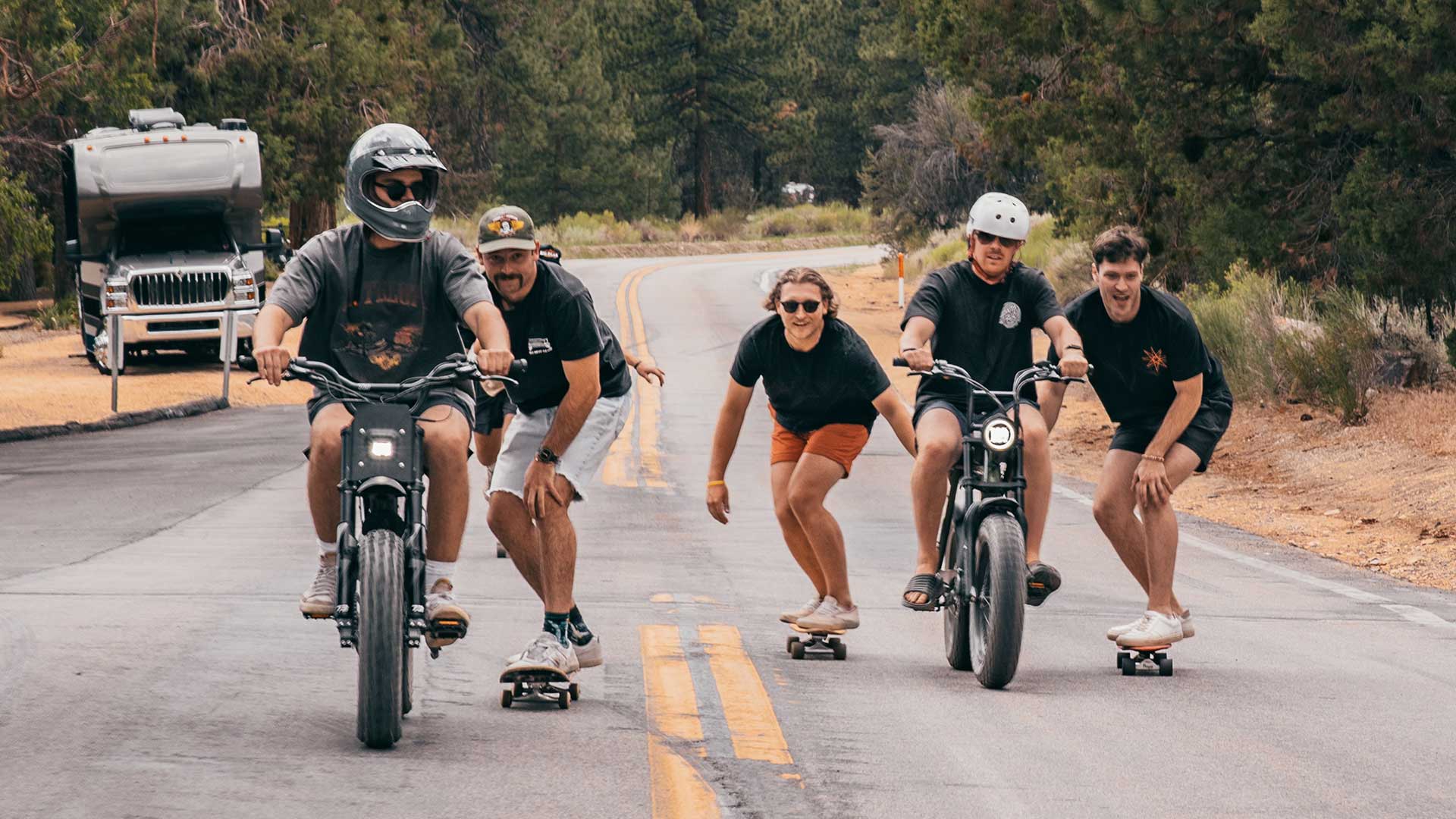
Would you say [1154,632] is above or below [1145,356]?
below

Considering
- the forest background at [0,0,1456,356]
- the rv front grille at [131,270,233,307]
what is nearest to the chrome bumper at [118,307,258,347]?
the rv front grille at [131,270,233,307]

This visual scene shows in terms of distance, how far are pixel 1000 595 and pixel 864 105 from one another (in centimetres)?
7107

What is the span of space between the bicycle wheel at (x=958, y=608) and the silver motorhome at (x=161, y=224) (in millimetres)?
19638

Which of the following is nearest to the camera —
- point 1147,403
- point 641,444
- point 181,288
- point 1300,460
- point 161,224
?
point 1147,403

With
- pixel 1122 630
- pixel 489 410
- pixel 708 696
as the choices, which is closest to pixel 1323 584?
pixel 1122 630

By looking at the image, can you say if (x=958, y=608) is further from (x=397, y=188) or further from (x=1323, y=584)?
(x=1323, y=584)

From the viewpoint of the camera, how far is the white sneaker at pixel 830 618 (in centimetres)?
822

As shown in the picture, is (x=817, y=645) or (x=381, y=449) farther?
(x=817, y=645)

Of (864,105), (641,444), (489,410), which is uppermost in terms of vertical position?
(864,105)

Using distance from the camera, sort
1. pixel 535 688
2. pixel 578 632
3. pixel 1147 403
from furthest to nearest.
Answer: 1. pixel 1147 403
2. pixel 578 632
3. pixel 535 688

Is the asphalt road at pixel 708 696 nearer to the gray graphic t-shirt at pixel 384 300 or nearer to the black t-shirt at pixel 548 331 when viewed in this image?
the black t-shirt at pixel 548 331

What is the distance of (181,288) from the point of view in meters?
26.9

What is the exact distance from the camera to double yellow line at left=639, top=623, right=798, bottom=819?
5.79 metres

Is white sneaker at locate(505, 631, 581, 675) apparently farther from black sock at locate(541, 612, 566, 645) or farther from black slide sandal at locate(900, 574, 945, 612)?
black slide sandal at locate(900, 574, 945, 612)
